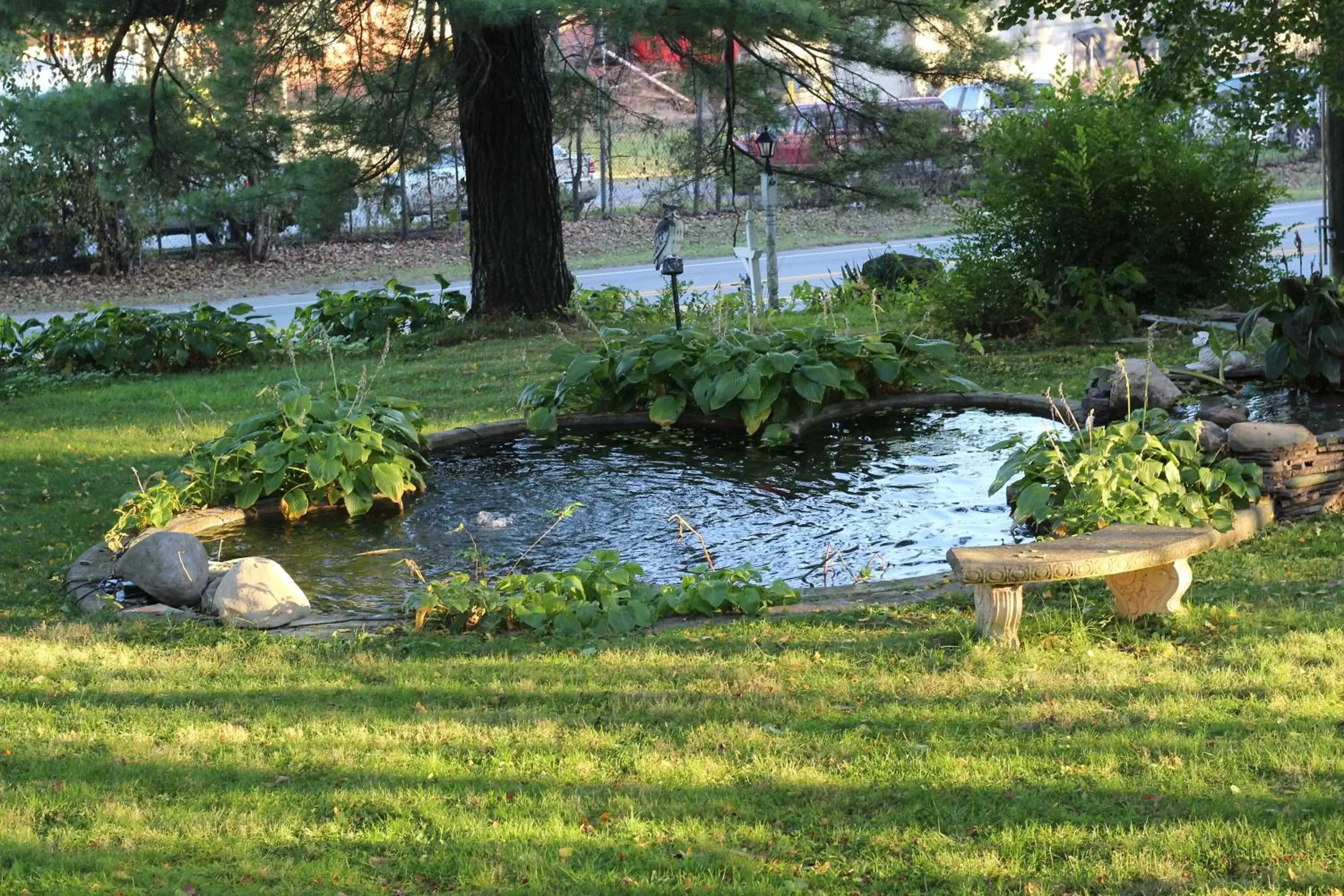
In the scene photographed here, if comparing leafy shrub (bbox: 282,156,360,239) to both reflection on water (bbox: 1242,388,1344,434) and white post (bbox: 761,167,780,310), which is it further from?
reflection on water (bbox: 1242,388,1344,434)

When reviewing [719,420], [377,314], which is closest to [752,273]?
[719,420]

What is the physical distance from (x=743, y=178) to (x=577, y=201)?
6.63 metres

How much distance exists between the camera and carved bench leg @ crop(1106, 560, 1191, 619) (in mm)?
4918

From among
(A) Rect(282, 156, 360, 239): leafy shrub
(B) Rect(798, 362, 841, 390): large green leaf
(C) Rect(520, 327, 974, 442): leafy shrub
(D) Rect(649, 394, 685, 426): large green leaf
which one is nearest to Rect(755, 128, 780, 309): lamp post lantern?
Result: (A) Rect(282, 156, 360, 239): leafy shrub

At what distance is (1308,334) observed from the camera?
7.79 meters

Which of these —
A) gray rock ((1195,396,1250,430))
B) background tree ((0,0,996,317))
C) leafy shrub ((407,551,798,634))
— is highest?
background tree ((0,0,996,317))

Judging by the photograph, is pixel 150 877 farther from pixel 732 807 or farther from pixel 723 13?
pixel 723 13

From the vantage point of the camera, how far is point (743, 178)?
1978cm

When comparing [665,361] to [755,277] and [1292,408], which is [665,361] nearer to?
[1292,408]

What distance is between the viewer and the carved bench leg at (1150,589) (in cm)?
492

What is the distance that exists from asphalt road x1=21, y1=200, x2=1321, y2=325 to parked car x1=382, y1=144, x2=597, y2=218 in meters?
4.23

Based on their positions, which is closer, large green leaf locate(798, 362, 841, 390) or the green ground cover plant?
the green ground cover plant

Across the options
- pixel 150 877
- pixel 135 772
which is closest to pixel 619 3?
pixel 135 772

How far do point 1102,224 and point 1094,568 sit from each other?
7.31m
